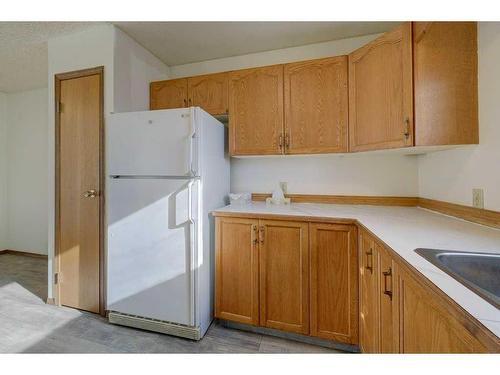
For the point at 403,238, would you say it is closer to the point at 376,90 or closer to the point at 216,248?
the point at 376,90

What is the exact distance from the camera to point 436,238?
1035mm

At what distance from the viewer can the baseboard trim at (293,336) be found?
62.9 inches

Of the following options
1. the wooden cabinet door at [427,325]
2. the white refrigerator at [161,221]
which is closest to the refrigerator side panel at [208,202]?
the white refrigerator at [161,221]

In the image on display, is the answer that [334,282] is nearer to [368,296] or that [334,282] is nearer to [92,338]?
[368,296]

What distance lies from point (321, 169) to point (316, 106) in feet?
2.01

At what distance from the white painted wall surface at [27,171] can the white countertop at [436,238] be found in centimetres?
343

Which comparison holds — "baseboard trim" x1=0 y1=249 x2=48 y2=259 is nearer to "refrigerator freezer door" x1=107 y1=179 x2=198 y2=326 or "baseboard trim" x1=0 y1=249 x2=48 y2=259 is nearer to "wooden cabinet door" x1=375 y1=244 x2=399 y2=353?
"refrigerator freezer door" x1=107 y1=179 x2=198 y2=326

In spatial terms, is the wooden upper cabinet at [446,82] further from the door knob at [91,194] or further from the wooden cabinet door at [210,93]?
the door knob at [91,194]

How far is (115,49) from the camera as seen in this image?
1957 millimetres

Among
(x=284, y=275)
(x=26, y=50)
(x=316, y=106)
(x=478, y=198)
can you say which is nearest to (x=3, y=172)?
(x=26, y=50)

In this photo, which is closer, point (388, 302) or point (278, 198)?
point (388, 302)

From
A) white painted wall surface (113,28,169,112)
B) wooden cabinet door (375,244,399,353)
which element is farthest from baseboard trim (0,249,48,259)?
wooden cabinet door (375,244,399,353)

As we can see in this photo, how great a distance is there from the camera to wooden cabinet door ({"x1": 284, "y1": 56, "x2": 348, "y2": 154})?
1.87 metres

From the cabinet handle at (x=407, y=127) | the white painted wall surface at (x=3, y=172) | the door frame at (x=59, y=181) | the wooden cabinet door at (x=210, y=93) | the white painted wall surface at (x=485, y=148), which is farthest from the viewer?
the white painted wall surface at (x=3, y=172)
